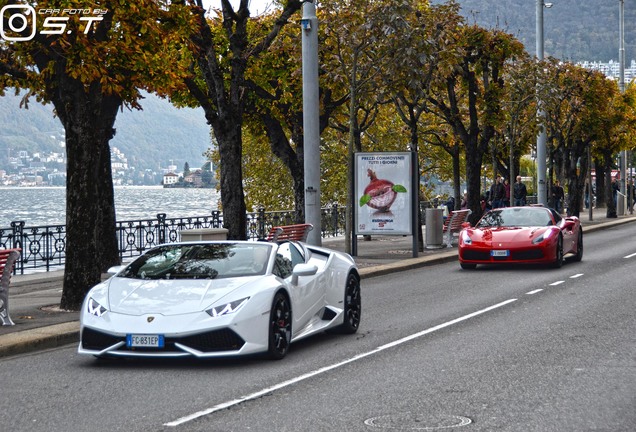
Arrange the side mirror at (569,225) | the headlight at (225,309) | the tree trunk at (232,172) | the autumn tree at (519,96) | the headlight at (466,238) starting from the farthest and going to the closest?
the autumn tree at (519,96) < the side mirror at (569,225) < the headlight at (466,238) < the tree trunk at (232,172) < the headlight at (225,309)

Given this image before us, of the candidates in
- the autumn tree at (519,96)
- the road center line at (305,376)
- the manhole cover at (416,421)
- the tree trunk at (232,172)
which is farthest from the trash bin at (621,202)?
the manhole cover at (416,421)

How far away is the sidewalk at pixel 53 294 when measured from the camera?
1262 centimetres

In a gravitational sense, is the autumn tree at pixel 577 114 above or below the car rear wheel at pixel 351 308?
above

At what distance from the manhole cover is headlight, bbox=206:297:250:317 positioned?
2820mm

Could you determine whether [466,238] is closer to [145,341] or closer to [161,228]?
[161,228]

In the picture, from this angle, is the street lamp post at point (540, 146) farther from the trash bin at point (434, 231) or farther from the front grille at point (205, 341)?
the front grille at point (205, 341)

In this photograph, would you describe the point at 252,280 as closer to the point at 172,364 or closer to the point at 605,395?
the point at 172,364

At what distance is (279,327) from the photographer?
436 inches

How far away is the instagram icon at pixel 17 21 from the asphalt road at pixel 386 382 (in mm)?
4569

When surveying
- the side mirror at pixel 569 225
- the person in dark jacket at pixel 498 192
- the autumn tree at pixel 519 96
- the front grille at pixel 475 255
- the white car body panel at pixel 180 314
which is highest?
the autumn tree at pixel 519 96

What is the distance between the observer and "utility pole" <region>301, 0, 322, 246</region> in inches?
920

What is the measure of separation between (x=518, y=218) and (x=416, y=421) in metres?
17.3

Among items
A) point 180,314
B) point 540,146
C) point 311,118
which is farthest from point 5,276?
point 540,146

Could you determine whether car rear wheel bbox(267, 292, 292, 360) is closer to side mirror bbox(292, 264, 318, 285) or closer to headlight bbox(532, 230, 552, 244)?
side mirror bbox(292, 264, 318, 285)
